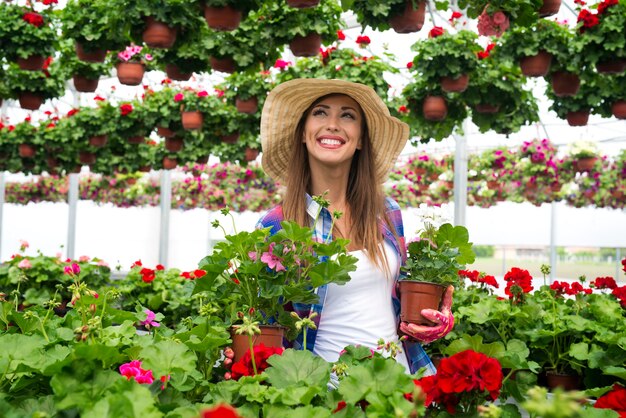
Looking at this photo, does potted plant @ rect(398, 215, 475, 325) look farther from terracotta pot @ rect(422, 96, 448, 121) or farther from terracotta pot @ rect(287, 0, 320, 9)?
terracotta pot @ rect(422, 96, 448, 121)

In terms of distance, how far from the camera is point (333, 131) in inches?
73.5

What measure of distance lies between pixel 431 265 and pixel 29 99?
492 cm

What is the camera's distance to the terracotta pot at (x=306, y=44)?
13.2ft

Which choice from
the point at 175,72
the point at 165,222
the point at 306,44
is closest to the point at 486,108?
the point at 306,44

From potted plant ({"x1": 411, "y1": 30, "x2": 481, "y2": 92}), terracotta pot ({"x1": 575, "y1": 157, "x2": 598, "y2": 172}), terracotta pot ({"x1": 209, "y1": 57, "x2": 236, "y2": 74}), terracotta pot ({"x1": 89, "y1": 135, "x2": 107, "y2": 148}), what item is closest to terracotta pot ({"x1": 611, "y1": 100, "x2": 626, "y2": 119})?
potted plant ({"x1": 411, "y1": 30, "x2": 481, "y2": 92})

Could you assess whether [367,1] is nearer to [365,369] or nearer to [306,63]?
[306,63]

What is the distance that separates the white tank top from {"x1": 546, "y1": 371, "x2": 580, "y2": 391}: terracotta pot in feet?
3.73

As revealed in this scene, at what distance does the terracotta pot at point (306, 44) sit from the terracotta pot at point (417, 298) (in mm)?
2618

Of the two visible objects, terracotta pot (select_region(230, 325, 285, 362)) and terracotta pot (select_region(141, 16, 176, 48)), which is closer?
terracotta pot (select_region(230, 325, 285, 362))

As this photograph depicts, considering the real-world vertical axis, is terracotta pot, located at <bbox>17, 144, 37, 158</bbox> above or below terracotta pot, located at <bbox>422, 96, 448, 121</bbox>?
below

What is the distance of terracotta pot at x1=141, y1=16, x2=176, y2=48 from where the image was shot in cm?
372

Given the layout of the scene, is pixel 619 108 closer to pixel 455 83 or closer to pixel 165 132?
pixel 455 83

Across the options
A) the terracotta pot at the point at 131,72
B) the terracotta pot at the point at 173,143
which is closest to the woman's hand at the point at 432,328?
the terracotta pot at the point at 131,72

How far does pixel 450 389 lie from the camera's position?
3.44ft
